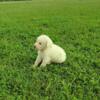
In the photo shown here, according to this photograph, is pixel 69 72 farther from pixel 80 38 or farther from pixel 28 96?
pixel 80 38

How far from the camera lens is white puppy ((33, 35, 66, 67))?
4.62 meters

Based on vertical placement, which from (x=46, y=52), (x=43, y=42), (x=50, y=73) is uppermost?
(x=43, y=42)

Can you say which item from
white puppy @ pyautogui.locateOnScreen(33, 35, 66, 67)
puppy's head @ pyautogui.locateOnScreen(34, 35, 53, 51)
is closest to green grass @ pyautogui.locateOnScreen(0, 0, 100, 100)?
white puppy @ pyautogui.locateOnScreen(33, 35, 66, 67)

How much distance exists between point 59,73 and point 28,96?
112cm

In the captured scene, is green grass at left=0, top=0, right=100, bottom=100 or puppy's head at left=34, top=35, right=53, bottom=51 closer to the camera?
green grass at left=0, top=0, right=100, bottom=100

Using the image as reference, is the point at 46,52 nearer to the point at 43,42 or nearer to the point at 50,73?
the point at 43,42

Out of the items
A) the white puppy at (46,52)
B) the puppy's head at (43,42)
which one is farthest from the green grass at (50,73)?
the puppy's head at (43,42)

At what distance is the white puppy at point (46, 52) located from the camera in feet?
15.1

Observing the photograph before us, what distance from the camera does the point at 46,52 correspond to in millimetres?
4730

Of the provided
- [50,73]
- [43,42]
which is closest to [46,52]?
[43,42]

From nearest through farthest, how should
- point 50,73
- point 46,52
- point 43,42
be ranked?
point 50,73 < point 43,42 < point 46,52

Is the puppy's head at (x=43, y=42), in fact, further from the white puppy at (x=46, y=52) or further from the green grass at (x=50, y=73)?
the green grass at (x=50, y=73)

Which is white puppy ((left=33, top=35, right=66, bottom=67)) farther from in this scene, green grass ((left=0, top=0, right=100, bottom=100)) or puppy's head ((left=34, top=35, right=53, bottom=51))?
green grass ((left=0, top=0, right=100, bottom=100))

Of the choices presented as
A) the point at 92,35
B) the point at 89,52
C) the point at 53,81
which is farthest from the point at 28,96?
the point at 92,35
